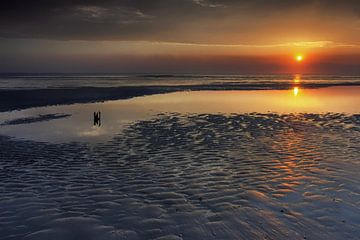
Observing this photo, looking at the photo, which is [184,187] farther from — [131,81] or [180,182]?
[131,81]

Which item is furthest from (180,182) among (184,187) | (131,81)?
(131,81)

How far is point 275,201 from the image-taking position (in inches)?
365

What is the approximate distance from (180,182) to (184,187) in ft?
1.64

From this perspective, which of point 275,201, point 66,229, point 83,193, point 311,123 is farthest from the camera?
point 311,123

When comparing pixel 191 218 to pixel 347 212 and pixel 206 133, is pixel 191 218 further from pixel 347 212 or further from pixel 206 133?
pixel 206 133

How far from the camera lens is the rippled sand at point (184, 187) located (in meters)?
7.67

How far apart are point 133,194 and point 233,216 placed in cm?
288

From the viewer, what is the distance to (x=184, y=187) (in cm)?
1039

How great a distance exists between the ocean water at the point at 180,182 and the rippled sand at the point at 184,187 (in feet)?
0.09

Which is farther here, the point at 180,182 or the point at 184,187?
the point at 180,182

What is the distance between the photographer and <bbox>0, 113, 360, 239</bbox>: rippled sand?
302 inches

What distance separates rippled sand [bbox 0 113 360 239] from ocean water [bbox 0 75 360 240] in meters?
0.03

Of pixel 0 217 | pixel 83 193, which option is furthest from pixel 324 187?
pixel 0 217

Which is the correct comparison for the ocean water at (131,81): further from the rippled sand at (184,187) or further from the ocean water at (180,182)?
the rippled sand at (184,187)
